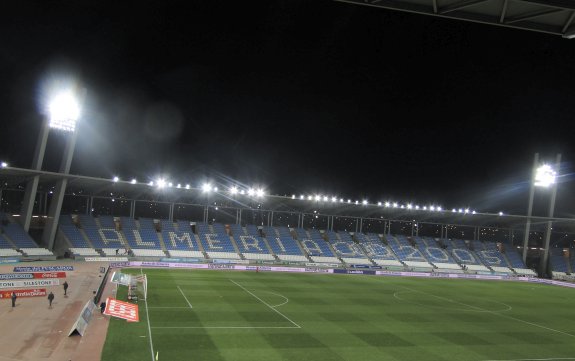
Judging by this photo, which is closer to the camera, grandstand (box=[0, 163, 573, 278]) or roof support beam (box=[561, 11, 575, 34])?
roof support beam (box=[561, 11, 575, 34])

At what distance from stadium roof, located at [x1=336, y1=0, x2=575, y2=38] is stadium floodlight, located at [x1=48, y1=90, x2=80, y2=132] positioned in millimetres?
49564

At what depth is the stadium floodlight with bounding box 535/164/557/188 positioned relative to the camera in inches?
2817

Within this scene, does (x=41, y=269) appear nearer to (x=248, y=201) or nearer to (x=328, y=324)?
(x=328, y=324)

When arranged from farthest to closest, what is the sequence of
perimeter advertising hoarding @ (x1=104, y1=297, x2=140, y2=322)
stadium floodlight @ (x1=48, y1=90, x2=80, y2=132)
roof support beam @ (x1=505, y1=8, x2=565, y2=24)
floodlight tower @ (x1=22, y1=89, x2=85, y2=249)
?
1. stadium floodlight @ (x1=48, y1=90, x2=80, y2=132)
2. floodlight tower @ (x1=22, y1=89, x2=85, y2=249)
3. perimeter advertising hoarding @ (x1=104, y1=297, x2=140, y2=322)
4. roof support beam @ (x1=505, y1=8, x2=565, y2=24)

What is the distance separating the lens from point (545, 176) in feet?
236

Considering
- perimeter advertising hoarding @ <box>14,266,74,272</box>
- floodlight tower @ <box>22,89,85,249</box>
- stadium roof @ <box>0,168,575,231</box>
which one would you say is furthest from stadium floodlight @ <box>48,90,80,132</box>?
perimeter advertising hoarding @ <box>14,266,74,272</box>

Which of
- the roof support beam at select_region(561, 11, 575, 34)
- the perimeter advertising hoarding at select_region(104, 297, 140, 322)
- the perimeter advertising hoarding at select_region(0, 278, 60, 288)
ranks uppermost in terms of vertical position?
the roof support beam at select_region(561, 11, 575, 34)

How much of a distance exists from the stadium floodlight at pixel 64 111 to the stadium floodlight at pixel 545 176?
229 ft

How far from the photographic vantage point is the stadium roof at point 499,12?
6.13m

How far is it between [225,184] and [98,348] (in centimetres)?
5711

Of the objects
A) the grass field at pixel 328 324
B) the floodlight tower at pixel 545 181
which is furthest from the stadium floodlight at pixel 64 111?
the floodlight tower at pixel 545 181

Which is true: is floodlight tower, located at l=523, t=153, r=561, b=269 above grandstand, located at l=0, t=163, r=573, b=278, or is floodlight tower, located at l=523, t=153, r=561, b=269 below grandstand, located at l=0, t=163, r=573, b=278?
above

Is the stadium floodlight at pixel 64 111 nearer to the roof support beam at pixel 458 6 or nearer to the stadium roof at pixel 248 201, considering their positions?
the stadium roof at pixel 248 201

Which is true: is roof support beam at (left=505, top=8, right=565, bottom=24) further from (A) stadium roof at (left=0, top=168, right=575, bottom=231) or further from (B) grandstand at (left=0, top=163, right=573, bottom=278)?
(B) grandstand at (left=0, top=163, right=573, bottom=278)
